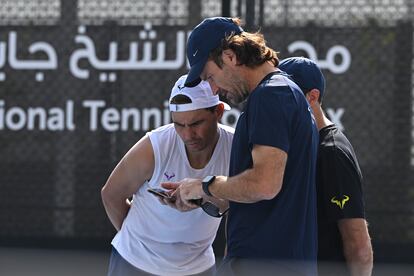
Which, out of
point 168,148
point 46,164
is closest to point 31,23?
point 46,164

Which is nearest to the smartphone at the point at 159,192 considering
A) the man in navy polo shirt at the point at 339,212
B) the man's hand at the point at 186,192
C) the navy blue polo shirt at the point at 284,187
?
the man's hand at the point at 186,192

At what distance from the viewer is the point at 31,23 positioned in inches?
203

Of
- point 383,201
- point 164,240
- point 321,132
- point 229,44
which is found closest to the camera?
point 229,44

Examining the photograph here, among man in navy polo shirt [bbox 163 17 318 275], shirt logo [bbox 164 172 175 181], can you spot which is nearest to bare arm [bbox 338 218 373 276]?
man in navy polo shirt [bbox 163 17 318 275]

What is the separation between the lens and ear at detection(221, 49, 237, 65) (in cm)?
282

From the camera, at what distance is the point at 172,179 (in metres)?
3.29

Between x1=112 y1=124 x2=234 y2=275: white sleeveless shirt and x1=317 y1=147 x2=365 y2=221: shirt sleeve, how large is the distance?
0.46 metres

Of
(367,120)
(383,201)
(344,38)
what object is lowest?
(383,201)

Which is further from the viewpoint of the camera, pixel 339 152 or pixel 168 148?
pixel 168 148

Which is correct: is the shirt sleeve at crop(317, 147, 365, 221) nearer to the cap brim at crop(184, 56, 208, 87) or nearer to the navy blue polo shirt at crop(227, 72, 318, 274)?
the navy blue polo shirt at crop(227, 72, 318, 274)

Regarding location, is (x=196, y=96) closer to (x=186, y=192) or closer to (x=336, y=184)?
(x=186, y=192)

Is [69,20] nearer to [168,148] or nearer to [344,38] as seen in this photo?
[344,38]

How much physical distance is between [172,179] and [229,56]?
2.13ft

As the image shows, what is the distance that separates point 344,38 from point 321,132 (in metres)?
1.96
